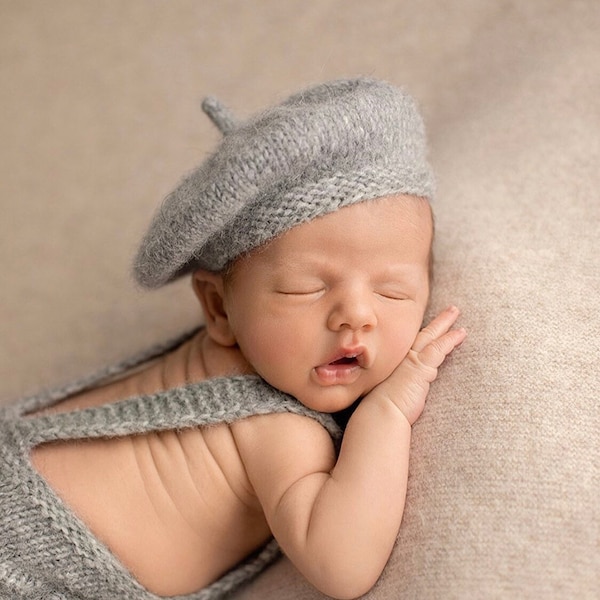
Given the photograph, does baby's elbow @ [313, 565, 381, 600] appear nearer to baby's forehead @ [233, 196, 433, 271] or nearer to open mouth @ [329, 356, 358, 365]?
open mouth @ [329, 356, 358, 365]

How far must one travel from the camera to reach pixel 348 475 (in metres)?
1.02

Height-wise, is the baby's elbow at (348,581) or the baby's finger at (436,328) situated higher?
the baby's finger at (436,328)

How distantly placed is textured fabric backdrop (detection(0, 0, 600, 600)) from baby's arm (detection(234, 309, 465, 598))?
1.2 inches

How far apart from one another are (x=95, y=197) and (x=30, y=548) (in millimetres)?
947

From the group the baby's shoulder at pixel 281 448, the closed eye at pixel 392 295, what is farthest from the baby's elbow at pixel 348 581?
the closed eye at pixel 392 295

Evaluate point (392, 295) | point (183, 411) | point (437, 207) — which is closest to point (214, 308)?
point (183, 411)

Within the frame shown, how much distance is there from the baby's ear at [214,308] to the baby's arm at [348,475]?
0.51ft

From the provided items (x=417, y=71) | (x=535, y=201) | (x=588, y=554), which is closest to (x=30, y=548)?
(x=588, y=554)

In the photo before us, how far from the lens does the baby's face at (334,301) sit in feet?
3.47

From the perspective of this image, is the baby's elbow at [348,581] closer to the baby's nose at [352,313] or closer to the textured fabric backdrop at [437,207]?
the textured fabric backdrop at [437,207]

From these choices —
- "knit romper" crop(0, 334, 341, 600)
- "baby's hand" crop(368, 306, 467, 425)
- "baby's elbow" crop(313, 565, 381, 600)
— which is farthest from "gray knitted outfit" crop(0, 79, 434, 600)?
"baby's elbow" crop(313, 565, 381, 600)

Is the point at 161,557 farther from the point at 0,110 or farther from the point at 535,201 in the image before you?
the point at 0,110

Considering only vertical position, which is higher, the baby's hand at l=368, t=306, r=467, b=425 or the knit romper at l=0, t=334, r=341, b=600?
the knit romper at l=0, t=334, r=341, b=600

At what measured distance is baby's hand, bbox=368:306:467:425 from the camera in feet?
3.55
